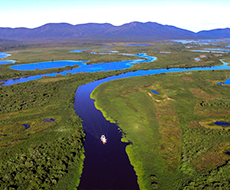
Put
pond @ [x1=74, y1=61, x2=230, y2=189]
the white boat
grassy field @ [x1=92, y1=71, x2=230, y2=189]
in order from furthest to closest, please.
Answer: the white boat < grassy field @ [x1=92, y1=71, x2=230, y2=189] < pond @ [x1=74, y1=61, x2=230, y2=189]

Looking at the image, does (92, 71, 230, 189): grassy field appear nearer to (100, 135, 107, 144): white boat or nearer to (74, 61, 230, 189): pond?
(74, 61, 230, 189): pond

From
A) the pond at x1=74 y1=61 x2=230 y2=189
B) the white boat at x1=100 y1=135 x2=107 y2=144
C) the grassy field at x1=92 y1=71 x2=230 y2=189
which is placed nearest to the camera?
the pond at x1=74 y1=61 x2=230 y2=189

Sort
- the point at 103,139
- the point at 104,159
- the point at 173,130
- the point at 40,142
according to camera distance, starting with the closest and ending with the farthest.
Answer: the point at 104,159
the point at 40,142
the point at 103,139
the point at 173,130

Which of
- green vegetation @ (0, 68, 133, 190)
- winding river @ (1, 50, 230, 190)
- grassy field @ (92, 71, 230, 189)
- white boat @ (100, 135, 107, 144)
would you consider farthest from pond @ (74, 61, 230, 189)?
grassy field @ (92, 71, 230, 189)

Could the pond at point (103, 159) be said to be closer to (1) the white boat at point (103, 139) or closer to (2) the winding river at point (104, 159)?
(2) the winding river at point (104, 159)

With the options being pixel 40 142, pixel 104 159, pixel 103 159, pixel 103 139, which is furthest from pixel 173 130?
pixel 40 142

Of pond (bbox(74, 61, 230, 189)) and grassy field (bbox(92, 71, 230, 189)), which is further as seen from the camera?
grassy field (bbox(92, 71, 230, 189))

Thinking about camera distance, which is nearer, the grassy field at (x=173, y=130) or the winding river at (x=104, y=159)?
the winding river at (x=104, y=159)

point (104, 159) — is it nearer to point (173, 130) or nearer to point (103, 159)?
point (103, 159)

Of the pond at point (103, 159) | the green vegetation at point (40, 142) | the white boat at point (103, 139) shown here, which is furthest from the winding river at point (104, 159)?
the green vegetation at point (40, 142)
